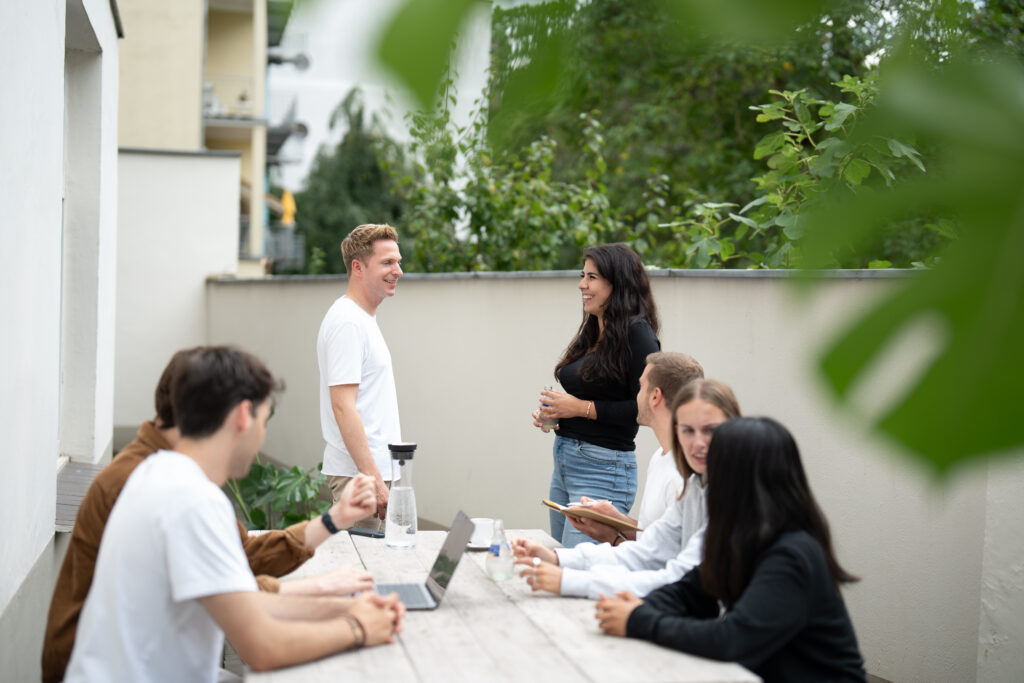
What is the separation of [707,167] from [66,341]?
206 inches

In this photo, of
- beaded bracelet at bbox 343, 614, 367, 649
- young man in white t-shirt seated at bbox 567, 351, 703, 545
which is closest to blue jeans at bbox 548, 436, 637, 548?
young man in white t-shirt seated at bbox 567, 351, 703, 545

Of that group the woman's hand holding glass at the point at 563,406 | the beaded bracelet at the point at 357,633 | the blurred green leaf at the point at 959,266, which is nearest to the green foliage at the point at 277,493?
the woman's hand holding glass at the point at 563,406

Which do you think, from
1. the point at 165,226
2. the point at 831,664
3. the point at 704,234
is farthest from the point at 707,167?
the point at 165,226

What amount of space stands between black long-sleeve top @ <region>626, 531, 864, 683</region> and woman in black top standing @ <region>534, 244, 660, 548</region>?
127 cm

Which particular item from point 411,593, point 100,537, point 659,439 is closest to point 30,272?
point 100,537

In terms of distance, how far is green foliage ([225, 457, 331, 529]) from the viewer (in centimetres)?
603

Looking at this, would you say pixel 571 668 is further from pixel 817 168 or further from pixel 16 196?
pixel 16 196

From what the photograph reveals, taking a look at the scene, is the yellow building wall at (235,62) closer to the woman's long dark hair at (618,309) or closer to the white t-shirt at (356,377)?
the white t-shirt at (356,377)

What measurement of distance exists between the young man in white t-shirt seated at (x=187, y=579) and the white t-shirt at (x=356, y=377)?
137 centimetres

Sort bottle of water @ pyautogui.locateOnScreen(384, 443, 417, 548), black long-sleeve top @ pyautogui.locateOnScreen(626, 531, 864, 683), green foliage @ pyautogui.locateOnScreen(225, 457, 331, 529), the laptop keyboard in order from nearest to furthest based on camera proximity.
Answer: black long-sleeve top @ pyautogui.locateOnScreen(626, 531, 864, 683) < the laptop keyboard < bottle of water @ pyautogui.locateOnScreen(384, 443, 417, 548) < green foliage @ pyautogui.locateOnScreen(225, 457, 331, 529)

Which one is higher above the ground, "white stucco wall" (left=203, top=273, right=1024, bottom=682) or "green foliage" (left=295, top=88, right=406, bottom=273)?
"green foliage" (left=295, top=88, right=406, bottom=273)

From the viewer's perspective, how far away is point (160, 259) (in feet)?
32.7

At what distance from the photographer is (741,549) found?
6.73 feet

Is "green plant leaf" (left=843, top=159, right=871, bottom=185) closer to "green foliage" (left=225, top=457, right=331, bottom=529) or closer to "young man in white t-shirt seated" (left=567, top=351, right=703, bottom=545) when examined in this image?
"young man in white t-shirt seated" (left=567, top=351, right=703, bottom=545)
